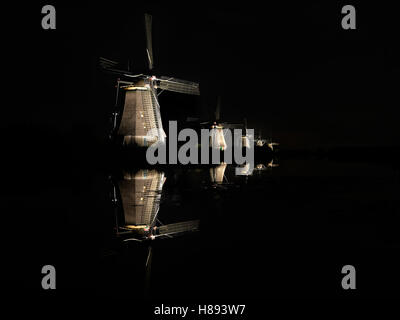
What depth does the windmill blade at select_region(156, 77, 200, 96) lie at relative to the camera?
32.2m

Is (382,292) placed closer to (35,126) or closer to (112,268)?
(112,268)

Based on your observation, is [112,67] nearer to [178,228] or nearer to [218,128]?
[178,228]

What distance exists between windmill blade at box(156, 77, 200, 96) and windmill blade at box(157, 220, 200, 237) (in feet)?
81.9

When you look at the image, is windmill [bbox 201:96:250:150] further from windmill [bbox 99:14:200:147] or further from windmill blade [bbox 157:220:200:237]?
windmill blade [bbox 157:220:200:237]

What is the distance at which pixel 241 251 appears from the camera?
6.12 meters

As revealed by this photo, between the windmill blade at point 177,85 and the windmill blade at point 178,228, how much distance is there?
24969 millimetres

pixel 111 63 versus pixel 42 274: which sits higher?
pixel 111 63

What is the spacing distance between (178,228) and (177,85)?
90.2 ft

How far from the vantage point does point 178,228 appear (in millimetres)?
7805

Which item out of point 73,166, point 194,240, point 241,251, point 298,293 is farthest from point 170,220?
point 73,166

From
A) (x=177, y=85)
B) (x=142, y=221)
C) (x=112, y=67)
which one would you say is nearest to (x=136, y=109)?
(x=112, y=67)

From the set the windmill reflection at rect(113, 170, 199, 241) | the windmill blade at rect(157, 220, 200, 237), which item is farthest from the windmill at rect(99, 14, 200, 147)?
the windmill blade at rect(157, 220, 200, 237)
